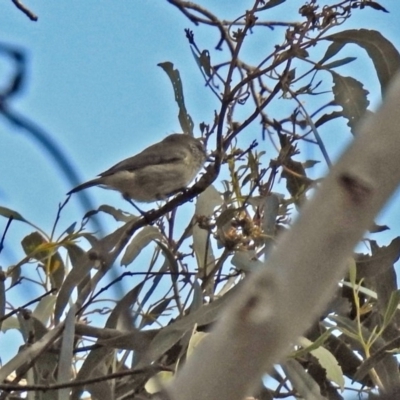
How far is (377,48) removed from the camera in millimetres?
1969

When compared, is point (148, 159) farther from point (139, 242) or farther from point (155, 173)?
point (139, 242)

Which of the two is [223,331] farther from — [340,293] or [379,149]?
[340,293]

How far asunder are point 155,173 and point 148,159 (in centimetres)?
17

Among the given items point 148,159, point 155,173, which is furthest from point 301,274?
point 148,159

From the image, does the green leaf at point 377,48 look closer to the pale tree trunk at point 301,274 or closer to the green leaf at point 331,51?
the green leaf at point 331,51

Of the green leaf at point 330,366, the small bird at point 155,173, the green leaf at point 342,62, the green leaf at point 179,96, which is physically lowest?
the green leaf at point 330,366

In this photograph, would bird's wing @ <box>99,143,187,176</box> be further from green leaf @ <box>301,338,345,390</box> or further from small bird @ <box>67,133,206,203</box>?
green leaf @ <box>301,338,345,390</box>

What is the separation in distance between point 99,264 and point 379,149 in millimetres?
1563

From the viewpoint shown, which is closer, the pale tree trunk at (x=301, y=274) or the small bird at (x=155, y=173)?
the pale tree trunk at (x=301, y=274)

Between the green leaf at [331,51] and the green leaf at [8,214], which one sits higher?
the green leaf at [8,214]

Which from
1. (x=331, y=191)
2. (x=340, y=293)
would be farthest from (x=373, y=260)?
(x=331, y=191)

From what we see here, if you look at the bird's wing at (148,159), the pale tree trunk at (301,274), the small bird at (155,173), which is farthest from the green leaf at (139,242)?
the pale tree trunk at (301,274)

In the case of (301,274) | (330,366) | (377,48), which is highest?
(377,48)

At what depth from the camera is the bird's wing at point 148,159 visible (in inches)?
145
